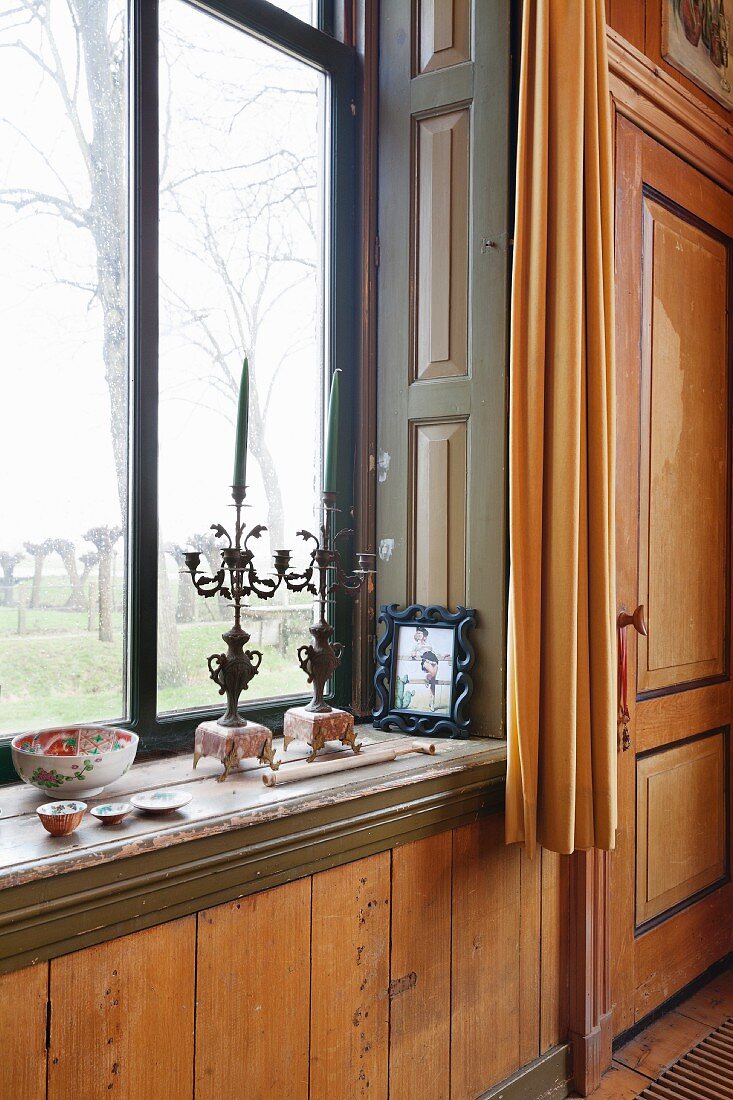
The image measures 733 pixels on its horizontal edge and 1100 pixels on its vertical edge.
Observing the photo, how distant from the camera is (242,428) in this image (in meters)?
1.40

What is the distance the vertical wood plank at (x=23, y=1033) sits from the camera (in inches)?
38.4

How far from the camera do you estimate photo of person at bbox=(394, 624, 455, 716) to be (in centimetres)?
176

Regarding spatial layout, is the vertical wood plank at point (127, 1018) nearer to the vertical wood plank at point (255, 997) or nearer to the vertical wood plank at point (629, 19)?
the vertical wood plank at point (255, 997)

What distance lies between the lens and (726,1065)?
1.91 m

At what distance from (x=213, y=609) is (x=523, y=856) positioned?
0.80 metres

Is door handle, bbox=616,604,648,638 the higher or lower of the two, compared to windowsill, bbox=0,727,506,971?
higher

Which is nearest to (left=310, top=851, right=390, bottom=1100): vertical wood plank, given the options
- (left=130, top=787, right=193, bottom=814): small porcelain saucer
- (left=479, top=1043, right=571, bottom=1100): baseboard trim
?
(left=130, top=787, right=193, bottom=814): small porcelain saucer

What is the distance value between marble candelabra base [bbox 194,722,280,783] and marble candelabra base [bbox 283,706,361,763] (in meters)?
0.10

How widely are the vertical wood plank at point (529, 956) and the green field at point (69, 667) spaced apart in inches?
28.5

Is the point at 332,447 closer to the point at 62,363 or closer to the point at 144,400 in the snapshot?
the point at 144,400

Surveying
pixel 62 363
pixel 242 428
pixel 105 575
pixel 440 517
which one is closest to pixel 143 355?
pixel 62 363

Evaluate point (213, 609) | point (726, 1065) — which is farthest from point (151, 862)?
point (726, 1065)

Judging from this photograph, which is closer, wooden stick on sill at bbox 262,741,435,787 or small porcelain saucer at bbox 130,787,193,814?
small porcelain saucer at bbox 130,787,193,814

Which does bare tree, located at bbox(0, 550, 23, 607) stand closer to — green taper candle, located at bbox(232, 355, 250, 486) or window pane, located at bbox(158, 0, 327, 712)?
window pane, located at bbox(158, 0, 327, 712)
